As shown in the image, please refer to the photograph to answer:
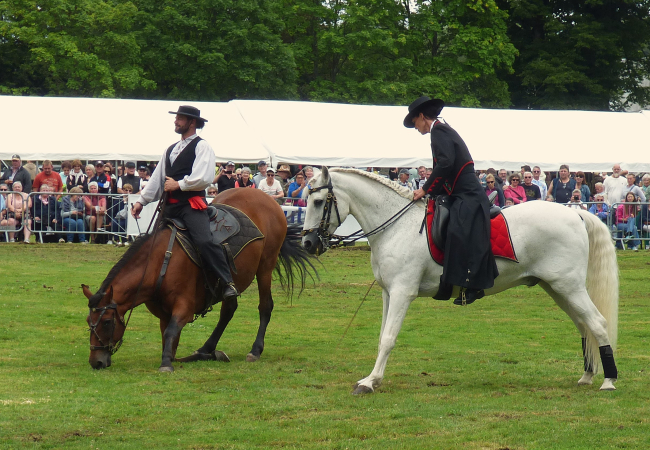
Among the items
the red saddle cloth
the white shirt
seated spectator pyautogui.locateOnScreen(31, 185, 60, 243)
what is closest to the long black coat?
the red saddle cloth

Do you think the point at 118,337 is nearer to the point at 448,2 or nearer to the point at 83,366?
the point at 83,366

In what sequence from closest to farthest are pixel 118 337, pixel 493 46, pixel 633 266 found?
pixel 118 337 < pixel 633 266 < pixel 493 46

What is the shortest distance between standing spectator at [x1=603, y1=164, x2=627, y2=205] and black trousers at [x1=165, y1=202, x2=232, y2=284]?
676 inches

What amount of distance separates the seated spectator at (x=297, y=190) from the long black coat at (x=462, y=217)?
14527mm

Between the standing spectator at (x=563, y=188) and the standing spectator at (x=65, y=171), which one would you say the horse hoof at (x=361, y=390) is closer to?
the standing spectator at (x=563, y=188)

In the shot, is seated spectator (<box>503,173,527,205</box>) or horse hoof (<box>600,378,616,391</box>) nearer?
horse hoof (<box>600,378,616,391</box>)

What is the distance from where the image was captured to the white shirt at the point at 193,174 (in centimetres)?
959

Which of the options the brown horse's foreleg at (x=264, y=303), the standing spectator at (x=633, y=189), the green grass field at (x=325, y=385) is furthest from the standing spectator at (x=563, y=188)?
the brown horse's foreleg at (x=264, y=303)

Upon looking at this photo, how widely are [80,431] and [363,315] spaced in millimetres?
7573

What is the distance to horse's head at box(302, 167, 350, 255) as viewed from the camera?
8.88m

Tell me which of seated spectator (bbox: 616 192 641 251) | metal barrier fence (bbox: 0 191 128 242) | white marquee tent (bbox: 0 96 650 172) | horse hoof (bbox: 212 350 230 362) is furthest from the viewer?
white marquee tent (bbox: 0 96 650 172)

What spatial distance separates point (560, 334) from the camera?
12.1 metres

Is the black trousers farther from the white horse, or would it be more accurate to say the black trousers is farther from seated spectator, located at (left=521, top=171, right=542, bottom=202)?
seated spectator, located at (left=521, top=171, right=542, bottom=202)

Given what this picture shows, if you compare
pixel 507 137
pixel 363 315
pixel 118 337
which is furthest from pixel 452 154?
pixel 507 137
